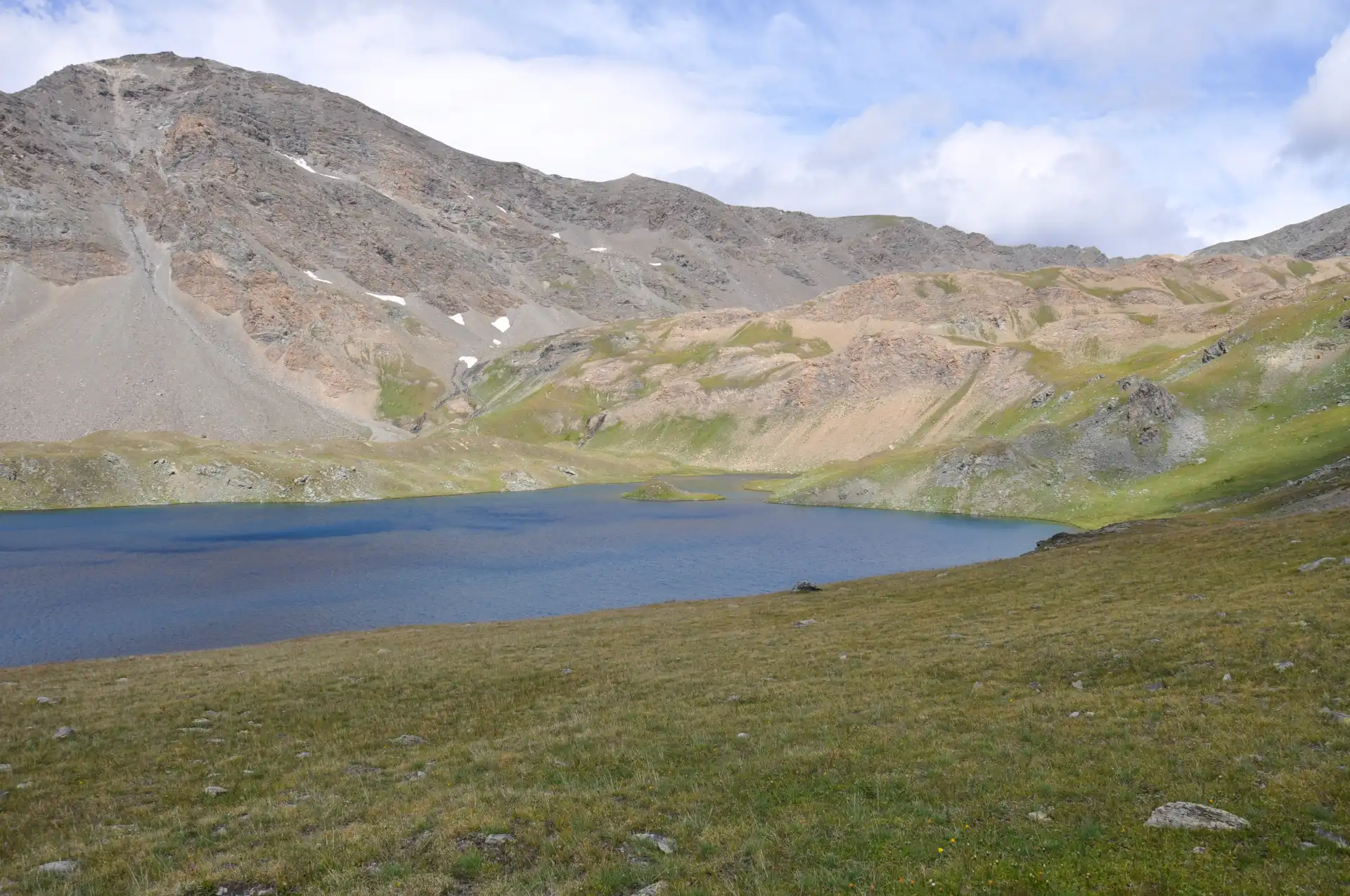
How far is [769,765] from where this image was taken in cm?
1889

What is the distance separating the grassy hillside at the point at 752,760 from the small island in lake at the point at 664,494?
135 meters

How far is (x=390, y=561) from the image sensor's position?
307ft

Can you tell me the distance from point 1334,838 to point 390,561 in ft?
310

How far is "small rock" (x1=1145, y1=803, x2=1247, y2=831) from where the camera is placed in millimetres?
13328

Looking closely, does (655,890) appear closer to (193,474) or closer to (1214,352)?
(1214,352)

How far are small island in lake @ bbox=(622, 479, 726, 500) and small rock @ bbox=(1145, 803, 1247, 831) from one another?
519ft

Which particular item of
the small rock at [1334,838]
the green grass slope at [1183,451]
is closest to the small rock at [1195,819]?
the small rock at [1334,838]

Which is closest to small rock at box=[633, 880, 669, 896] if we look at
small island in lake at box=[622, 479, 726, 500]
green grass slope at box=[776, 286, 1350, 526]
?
green grass slope at box=[776, 286, 1350, 526]

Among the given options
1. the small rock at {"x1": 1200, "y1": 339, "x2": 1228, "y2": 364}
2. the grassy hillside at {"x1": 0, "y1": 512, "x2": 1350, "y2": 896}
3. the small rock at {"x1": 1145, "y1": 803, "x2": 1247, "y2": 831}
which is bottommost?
the grassy hillside at {"x1": 0, "y1": 512, "x2": 1350, "y2": 896}

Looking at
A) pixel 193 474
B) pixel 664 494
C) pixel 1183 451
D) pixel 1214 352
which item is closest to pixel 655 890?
pixel 1183 451

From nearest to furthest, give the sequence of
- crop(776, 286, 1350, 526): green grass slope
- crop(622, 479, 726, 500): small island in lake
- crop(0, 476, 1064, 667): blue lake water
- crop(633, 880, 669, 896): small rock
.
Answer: crop(633, 880, 669, 896): small rock, crop(0, 476, 1064, 667): blue lake water, crop(776, 286, 1350, 526): green grass slope, crop(622, 479, 726, 500): small island in lake

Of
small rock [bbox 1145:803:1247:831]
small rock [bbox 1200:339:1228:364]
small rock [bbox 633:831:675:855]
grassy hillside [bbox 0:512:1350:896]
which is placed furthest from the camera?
small rock [bbox 1200:339:1228:364]

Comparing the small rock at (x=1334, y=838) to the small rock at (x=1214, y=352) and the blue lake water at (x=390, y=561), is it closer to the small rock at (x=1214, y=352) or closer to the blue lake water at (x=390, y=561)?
the blue lake water at (x=390, y=561)

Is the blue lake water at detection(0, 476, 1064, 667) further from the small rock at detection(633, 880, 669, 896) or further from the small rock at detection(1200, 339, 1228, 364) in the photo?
the small rock at detection(1200, 339, 1228, 364)
